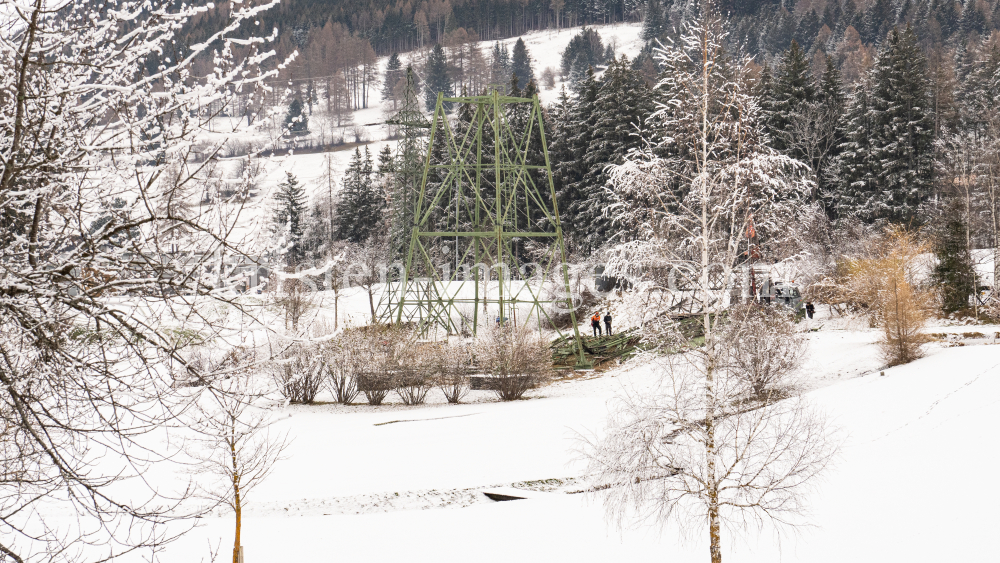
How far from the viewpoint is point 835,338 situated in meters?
24.2

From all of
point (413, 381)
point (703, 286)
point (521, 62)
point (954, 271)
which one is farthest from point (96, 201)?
point (521, 62)

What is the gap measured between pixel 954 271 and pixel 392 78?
348 feet

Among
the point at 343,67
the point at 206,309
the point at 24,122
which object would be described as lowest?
the point at 206,309

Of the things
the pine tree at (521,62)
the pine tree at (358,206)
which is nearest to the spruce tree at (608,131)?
the pine tree at (358,206)

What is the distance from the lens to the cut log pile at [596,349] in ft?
79.2

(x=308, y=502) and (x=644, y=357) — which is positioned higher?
(x=644, y=357)

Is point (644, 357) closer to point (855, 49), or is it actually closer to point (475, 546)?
point (475, 546)

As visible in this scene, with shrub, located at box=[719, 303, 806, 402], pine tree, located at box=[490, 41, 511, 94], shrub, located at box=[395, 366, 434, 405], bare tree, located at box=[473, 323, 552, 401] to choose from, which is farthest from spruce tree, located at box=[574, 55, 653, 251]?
pine tree, located at box=[490, 41, 511, 94]

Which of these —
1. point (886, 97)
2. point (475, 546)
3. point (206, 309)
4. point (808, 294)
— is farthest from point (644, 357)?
point (886, 97)

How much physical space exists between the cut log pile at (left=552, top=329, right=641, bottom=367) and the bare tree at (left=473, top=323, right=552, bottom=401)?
9.17 feet

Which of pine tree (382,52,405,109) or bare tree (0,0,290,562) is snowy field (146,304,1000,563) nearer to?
bare tree (0,0,290,562)

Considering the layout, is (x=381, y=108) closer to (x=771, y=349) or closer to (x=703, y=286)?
(x=771, y=349)

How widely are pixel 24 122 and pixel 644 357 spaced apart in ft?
24.5

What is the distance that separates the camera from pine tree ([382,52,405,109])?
111m
